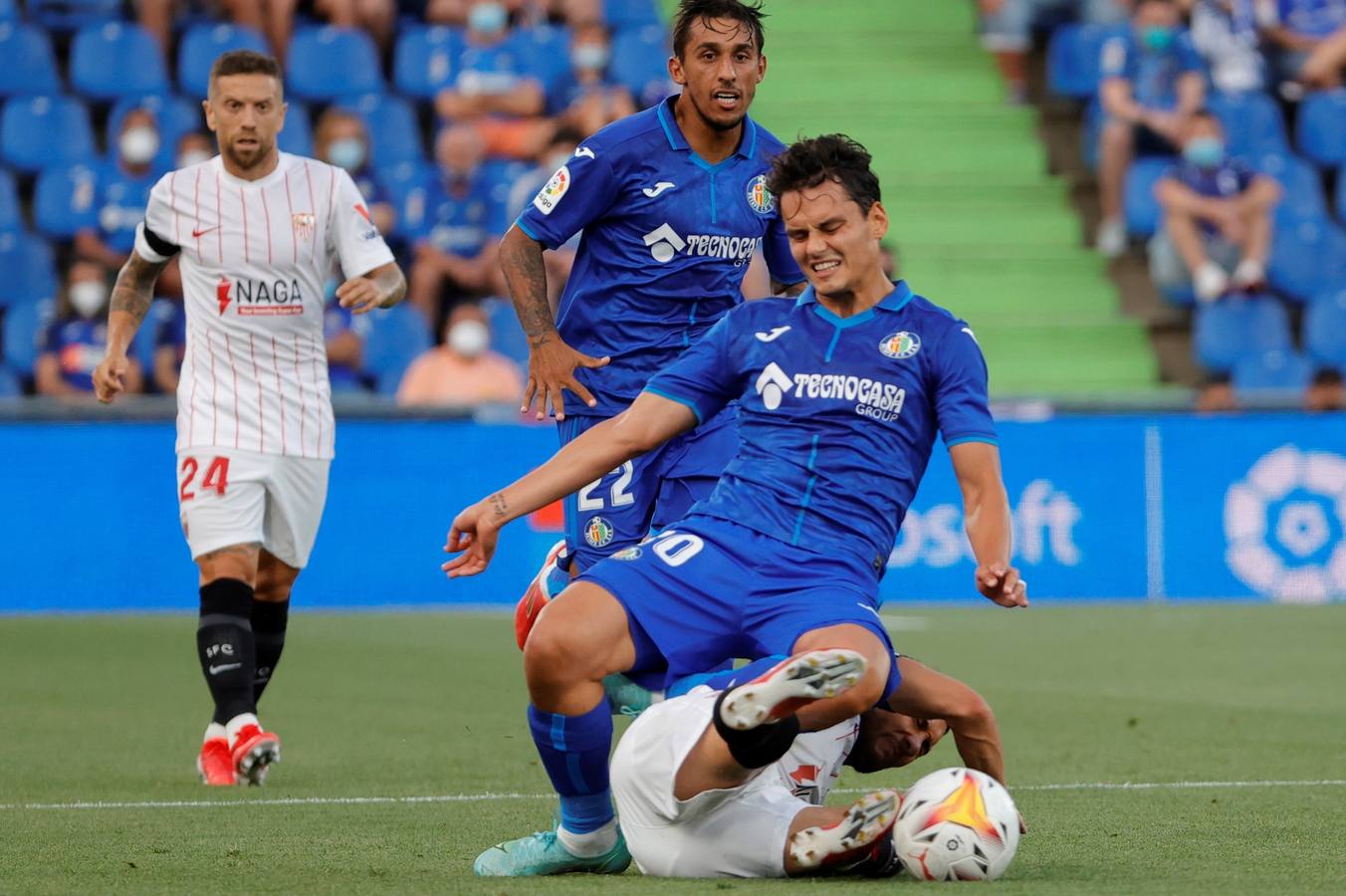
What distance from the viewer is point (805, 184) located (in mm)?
5492

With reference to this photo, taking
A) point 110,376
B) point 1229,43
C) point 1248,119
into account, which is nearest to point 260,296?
point 110,376

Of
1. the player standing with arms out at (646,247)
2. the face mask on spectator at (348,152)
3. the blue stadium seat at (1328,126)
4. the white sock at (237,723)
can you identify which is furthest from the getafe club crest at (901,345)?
the blue stadium seat at (1328,126)

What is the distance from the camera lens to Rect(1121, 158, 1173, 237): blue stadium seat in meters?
18.5

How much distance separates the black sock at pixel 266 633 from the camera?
824 centimetres

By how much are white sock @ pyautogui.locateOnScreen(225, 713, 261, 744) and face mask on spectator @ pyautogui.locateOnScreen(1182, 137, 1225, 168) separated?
1196 cm

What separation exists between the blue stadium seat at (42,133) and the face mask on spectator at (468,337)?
363cm

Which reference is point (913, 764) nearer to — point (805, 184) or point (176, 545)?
point (805, 184)

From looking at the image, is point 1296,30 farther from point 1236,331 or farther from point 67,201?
point 67,201

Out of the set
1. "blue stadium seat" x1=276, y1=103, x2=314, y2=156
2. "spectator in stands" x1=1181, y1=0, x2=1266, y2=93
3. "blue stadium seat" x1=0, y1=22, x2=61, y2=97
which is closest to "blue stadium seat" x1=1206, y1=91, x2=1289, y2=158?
"spectator in stands" x1=1181, y1=0, x2=1266, y2=93

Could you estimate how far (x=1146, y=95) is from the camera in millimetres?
18797

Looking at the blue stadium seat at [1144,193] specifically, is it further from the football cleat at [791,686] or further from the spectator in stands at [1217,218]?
the football cleat at [791,686]

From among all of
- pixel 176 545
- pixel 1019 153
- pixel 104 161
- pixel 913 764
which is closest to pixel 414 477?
pixel 176 545

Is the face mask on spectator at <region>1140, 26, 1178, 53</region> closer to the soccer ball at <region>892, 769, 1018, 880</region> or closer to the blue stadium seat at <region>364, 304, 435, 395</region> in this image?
the blue stadium seat at <region>364, 304, 435, 395</region>

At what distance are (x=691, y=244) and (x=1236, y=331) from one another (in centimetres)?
1140
